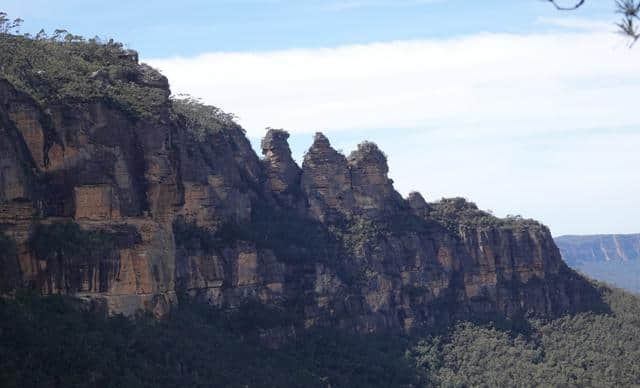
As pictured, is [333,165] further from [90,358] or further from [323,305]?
[90,358]

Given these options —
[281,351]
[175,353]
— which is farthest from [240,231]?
[175,353]

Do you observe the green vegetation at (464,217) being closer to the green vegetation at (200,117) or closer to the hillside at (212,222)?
the hillside at (212,222)

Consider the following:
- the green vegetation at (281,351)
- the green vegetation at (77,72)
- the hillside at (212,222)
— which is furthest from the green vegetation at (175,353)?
the green vegetation at (77,72)

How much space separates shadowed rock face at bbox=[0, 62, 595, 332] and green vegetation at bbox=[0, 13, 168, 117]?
61cm

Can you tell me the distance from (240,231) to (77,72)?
59.9 ft

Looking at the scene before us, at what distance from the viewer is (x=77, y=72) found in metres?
54.6

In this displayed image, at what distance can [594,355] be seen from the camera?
260 ft

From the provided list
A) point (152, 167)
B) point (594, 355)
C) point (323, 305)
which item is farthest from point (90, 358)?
point (594, 355)

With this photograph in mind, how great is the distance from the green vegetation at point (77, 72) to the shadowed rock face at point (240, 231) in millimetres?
615

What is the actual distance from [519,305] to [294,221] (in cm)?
1681

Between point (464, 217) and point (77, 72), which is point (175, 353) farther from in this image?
point (464, 217)

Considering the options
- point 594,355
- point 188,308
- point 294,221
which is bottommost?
point 594,355

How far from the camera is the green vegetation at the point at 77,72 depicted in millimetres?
51312

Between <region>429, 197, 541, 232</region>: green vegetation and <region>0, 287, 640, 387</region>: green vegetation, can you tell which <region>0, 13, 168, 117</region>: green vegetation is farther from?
<region>429, 197, 541, 232</region>: green vegetation
